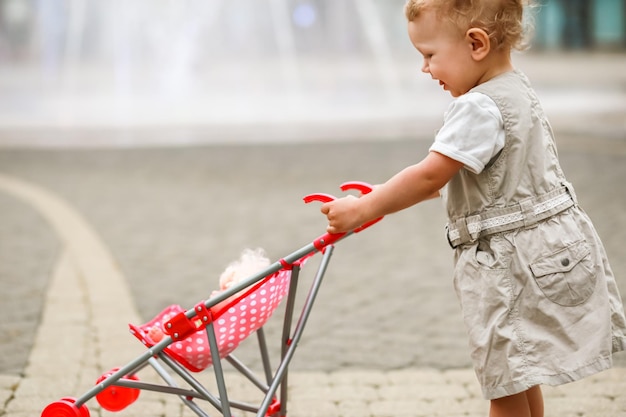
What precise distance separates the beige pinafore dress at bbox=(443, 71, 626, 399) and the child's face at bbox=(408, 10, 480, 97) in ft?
0.25

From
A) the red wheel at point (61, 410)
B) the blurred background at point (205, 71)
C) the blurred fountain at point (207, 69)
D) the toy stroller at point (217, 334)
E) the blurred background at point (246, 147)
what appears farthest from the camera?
the blurred fountain at point (207, 69)

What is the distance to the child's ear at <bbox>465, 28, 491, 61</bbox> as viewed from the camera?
99.3 inches

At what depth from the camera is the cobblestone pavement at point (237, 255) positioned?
3.82m

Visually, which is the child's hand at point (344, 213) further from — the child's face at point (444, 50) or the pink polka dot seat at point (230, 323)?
the child's face at point (444, 50)

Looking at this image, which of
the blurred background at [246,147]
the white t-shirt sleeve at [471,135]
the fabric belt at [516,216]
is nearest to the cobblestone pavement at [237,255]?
the blurred background at [246,147]

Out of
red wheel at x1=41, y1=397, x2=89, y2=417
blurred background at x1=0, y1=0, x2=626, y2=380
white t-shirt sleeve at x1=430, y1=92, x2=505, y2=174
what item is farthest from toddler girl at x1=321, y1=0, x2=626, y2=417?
blurred background at x1=0, y1=0, x2=626, y2=380

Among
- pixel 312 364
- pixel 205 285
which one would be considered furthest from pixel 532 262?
pixel 205 285

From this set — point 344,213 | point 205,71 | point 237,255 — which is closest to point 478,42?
point 344,213

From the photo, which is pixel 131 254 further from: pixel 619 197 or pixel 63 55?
pixel 63 55

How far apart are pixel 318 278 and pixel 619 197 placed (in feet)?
17.4

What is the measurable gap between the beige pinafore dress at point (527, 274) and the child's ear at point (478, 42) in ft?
0.28

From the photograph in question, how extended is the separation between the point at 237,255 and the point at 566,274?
12.5ft

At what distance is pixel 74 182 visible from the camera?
9000mm

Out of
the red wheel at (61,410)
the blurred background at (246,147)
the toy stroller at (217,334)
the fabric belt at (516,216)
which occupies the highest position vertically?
the blurred background at (246,147)
